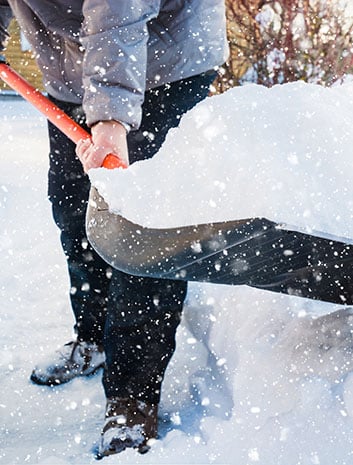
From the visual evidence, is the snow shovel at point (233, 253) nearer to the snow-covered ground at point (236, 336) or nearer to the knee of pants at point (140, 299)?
the snow-covered ground at point (236, 336)

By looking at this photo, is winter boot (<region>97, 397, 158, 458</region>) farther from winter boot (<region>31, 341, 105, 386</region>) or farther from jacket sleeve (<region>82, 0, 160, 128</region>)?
jacket sleeve (<region>82, 0, 160, 128</region>)

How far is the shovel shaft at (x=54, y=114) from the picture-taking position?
1.48 m

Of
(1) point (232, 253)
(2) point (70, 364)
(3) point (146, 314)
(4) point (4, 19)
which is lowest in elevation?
(2) point (70, 364)

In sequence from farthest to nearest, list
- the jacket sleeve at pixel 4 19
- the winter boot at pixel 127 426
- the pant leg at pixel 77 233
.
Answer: the jacket sleeve at pixel 4 19
the pant leg at pixel 77 233
the winter boot at pixel 127 426

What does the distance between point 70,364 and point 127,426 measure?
47 centimetres

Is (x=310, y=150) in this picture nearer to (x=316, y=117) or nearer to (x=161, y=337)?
(x=316, y=117)

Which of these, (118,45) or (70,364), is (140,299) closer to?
Result: (70,364)

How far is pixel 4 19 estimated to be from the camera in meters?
2.27

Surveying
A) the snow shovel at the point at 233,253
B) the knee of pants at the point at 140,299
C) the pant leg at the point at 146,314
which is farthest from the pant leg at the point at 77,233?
the snow shovel at the point at 233,253

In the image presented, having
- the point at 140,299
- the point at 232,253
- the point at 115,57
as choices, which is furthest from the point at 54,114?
the point at 232,253

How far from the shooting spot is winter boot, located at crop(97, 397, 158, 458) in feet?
5.67

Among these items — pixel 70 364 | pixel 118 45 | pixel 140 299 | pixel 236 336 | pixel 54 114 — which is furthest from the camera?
pixel 70 364

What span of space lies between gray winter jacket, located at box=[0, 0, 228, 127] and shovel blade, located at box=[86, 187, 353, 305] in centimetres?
27

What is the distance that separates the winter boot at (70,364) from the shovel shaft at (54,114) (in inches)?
32.0
